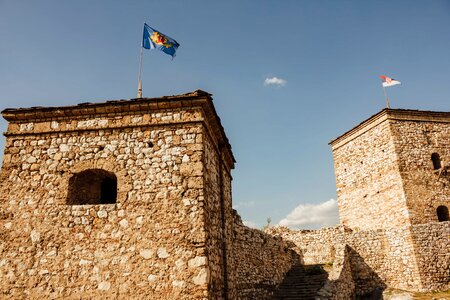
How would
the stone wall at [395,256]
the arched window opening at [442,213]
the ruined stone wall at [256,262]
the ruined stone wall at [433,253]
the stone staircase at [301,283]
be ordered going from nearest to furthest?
the ruined stone wall at [256,262]
the stone staircase at [301,283]
the ruined stone wall at [433,253]
the stone wall at [395,256]
the arched window opening at [442,213]

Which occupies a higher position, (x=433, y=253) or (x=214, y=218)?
(x=214, y=218)

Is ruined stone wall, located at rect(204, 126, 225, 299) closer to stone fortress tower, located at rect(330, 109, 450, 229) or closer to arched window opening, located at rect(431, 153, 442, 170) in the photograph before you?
stone fortress tower, located at rect(330, 109, 450, 229)

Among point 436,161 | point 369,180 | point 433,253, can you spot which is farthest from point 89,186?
point 436,161

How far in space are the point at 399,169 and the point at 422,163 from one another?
1604 mm

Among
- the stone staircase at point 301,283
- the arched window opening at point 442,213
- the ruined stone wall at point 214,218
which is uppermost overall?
the arched window opening at point 442,213

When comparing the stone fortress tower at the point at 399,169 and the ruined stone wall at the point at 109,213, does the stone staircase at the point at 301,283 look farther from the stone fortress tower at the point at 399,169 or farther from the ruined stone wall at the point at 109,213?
the ruined stone wall at the point at 109,213

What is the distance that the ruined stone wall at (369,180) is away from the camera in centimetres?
2098

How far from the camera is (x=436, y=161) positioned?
72.0ft

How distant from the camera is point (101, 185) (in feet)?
28.2

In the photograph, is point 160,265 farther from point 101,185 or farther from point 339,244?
point 339,244

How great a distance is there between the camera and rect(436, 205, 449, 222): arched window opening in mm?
20973

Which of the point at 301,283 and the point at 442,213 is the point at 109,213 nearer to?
the point at 301,283

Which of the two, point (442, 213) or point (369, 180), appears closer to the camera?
point (442, 213)

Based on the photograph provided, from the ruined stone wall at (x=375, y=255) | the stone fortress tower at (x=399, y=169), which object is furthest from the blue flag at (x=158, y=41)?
the stone fortress tower at (x=399, y=169)
